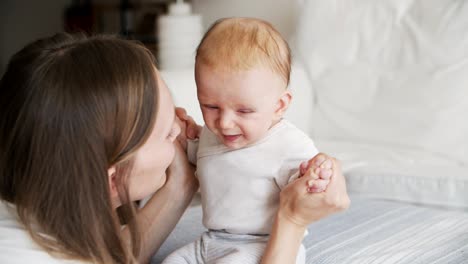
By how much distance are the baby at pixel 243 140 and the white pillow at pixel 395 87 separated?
0.63 m

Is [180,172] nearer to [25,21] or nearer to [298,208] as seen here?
[298,208]

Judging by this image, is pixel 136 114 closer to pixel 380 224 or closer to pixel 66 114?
pixel 66 114

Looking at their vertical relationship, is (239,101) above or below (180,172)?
above

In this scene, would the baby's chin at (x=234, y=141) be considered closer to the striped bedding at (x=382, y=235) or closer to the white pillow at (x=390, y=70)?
the striped bedding at (x=382, y=235)

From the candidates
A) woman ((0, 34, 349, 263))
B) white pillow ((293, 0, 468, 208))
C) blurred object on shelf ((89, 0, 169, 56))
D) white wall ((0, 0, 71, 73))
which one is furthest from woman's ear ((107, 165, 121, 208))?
white wall ((0, 0, 71, 73))

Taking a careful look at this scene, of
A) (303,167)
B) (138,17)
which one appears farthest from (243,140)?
(138,17)

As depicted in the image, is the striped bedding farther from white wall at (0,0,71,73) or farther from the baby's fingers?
white wall at (0,0,71,73)

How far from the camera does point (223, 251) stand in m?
1.00

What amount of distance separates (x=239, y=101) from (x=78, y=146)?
0.84 ft

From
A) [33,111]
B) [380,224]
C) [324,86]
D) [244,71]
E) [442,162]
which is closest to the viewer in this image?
[33,111]

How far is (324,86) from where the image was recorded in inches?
81.8

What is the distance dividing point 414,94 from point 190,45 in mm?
876

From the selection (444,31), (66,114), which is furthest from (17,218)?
(444,31)

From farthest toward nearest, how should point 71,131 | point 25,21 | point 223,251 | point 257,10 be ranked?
point 25,21 < point 257,10 < point 223,251 < point 71,131
